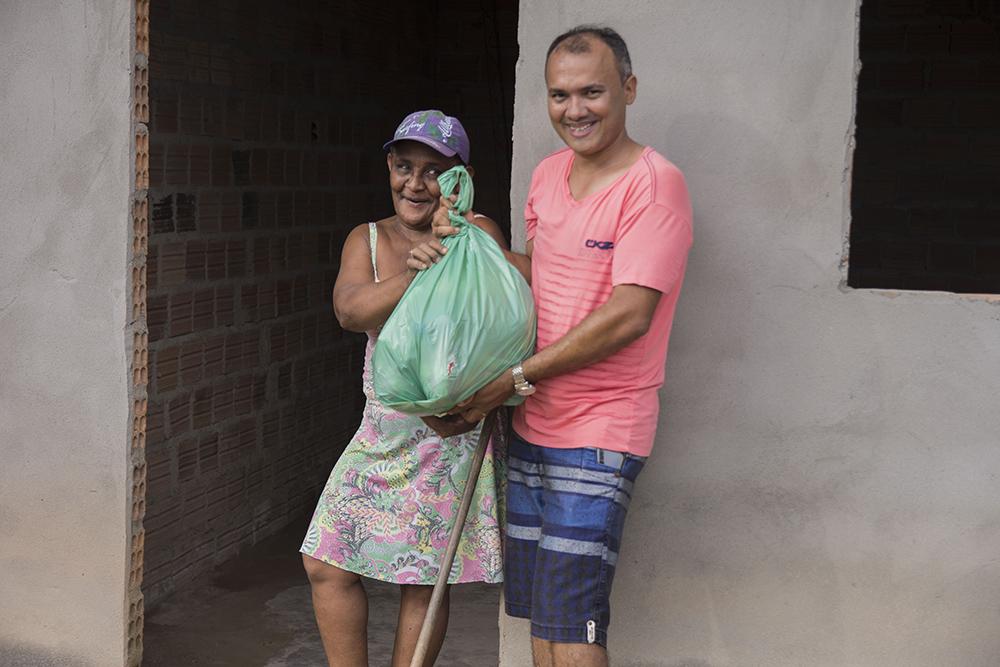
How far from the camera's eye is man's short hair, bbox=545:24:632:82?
8.81 feet

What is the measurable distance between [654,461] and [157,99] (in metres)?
2.42

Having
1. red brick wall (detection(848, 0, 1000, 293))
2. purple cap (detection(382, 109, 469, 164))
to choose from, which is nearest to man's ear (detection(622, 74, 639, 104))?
purple cap (detection(382, 109, 469, 164))

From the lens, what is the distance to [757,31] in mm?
2998

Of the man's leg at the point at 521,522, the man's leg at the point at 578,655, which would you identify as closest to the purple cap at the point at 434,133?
the man's leg at the point at 521,522

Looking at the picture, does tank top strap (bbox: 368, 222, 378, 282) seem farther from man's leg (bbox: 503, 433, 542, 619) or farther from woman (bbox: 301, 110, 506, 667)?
man's leg (bbox: 503, 433, 542, 619)

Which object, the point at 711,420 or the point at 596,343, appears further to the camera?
the point at 711,420

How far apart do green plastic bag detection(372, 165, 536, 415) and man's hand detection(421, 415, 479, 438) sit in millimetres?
140

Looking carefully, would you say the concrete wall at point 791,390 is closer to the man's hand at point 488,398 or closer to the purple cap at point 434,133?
the purple cap at point 434,133

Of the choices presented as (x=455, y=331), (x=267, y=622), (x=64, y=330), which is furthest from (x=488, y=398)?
(x=267, y=622)

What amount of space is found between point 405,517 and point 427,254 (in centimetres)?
71

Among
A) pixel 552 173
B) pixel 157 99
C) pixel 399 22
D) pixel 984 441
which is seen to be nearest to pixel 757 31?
pixel 552 173

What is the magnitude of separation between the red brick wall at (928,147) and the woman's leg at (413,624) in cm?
387

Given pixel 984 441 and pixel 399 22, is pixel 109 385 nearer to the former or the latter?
pixel 984 441

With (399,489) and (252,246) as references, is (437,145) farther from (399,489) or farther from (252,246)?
(252,246)
